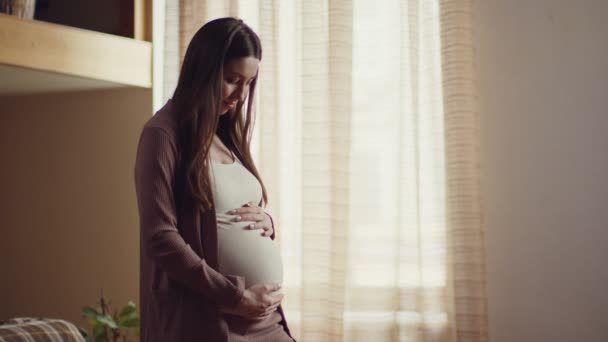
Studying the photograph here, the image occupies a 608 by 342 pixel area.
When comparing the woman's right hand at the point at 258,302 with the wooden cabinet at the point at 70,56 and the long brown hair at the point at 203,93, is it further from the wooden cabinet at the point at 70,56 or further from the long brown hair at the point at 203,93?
the wooden cabinet at the point at 70,56

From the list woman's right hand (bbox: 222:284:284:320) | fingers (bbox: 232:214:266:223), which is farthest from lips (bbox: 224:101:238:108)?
woman's right hand (bbox: 222:284:284:320)

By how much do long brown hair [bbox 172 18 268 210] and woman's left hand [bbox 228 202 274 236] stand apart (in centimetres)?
12

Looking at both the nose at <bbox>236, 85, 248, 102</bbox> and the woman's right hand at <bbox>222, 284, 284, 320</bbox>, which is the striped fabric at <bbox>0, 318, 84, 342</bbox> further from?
the nose at <bbox>236, 85, 248, 102</bbox>

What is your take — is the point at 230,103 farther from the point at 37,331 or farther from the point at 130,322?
the point at 130,322

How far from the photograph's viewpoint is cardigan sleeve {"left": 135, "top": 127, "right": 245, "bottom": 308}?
138 cm

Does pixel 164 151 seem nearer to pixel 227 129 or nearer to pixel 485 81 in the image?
pixel 227 129

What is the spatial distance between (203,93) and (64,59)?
4.51 ft

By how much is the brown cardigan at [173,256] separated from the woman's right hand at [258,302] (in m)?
0.02

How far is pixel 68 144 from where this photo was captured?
3.11 meters

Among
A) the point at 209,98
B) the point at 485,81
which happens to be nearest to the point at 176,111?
the point at 209,98

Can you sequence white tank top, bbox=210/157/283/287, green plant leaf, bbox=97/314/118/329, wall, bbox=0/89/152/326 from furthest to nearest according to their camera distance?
wall, bbox=0/89/152/326 < green plant leaf, bbox=97/314/118/329 < white tank top, bbox=210/157/283/287

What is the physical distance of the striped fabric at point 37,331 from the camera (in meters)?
1.44

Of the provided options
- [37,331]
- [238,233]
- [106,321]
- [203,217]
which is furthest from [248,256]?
[106,321]

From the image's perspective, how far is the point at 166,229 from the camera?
139cm
